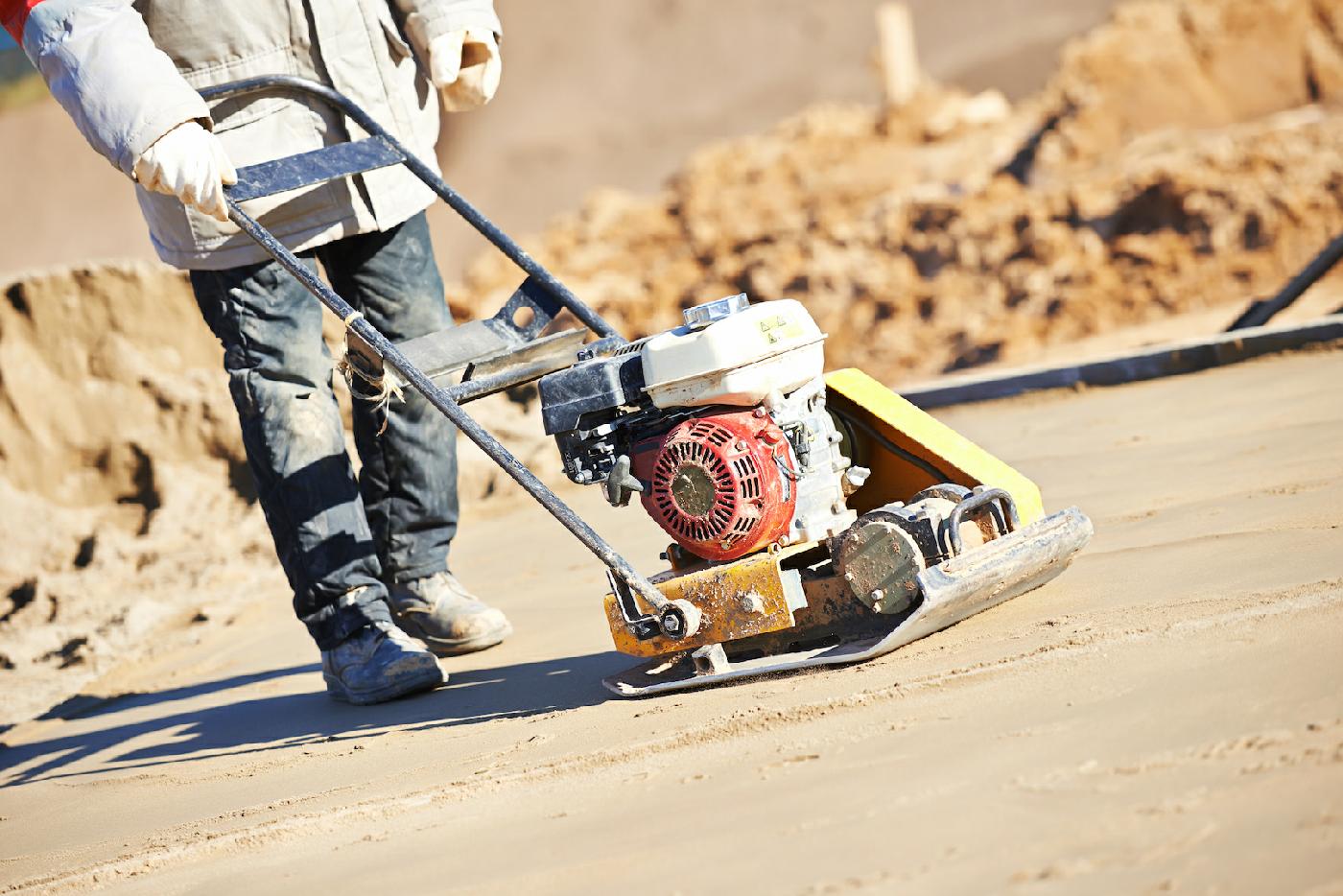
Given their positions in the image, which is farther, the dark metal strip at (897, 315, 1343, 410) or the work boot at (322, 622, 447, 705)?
the dark metal strip at (897, 315, 1343, 410)

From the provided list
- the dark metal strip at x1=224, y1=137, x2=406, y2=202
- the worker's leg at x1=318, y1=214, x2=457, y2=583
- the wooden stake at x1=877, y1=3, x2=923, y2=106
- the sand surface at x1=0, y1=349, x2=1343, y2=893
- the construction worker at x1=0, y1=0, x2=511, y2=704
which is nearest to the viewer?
the sand surface at x1=0, y1=349, x2=1343, y2=893

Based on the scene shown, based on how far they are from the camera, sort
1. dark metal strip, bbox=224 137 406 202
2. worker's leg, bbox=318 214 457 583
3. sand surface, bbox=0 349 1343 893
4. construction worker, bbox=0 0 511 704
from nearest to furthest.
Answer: sand surface, bbox=0 349 1343 893, dark metal strip, bbox=224 137 406 202, construction worker, bbox=0 0 511 704, worker's leg, bbox=318 214 457 583

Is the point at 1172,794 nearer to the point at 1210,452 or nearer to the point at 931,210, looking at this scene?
the point at 1210,452

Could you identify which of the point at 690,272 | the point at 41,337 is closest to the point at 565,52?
the point at 690,272

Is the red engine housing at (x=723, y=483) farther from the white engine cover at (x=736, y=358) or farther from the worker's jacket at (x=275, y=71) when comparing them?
the worker's jacket at (x=275, y=71)

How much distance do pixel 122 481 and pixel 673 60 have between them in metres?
13.9

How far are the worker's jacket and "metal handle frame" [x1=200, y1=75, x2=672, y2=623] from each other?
0.21 feet

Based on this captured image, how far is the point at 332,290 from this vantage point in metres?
3.29

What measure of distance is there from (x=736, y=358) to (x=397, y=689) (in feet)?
4.16

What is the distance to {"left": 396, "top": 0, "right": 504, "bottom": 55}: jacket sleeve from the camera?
3.43 m

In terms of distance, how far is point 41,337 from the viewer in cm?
666

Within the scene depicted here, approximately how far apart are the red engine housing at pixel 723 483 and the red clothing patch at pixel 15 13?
1.61 m

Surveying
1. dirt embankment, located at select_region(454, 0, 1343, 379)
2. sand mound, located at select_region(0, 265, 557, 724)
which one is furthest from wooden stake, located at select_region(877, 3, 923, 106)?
sand mound, located at select_region(0, 265, 557, 724)

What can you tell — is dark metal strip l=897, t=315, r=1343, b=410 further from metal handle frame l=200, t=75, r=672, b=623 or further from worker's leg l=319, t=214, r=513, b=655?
metal handle frame l=200, t=75, r=672, b=623
